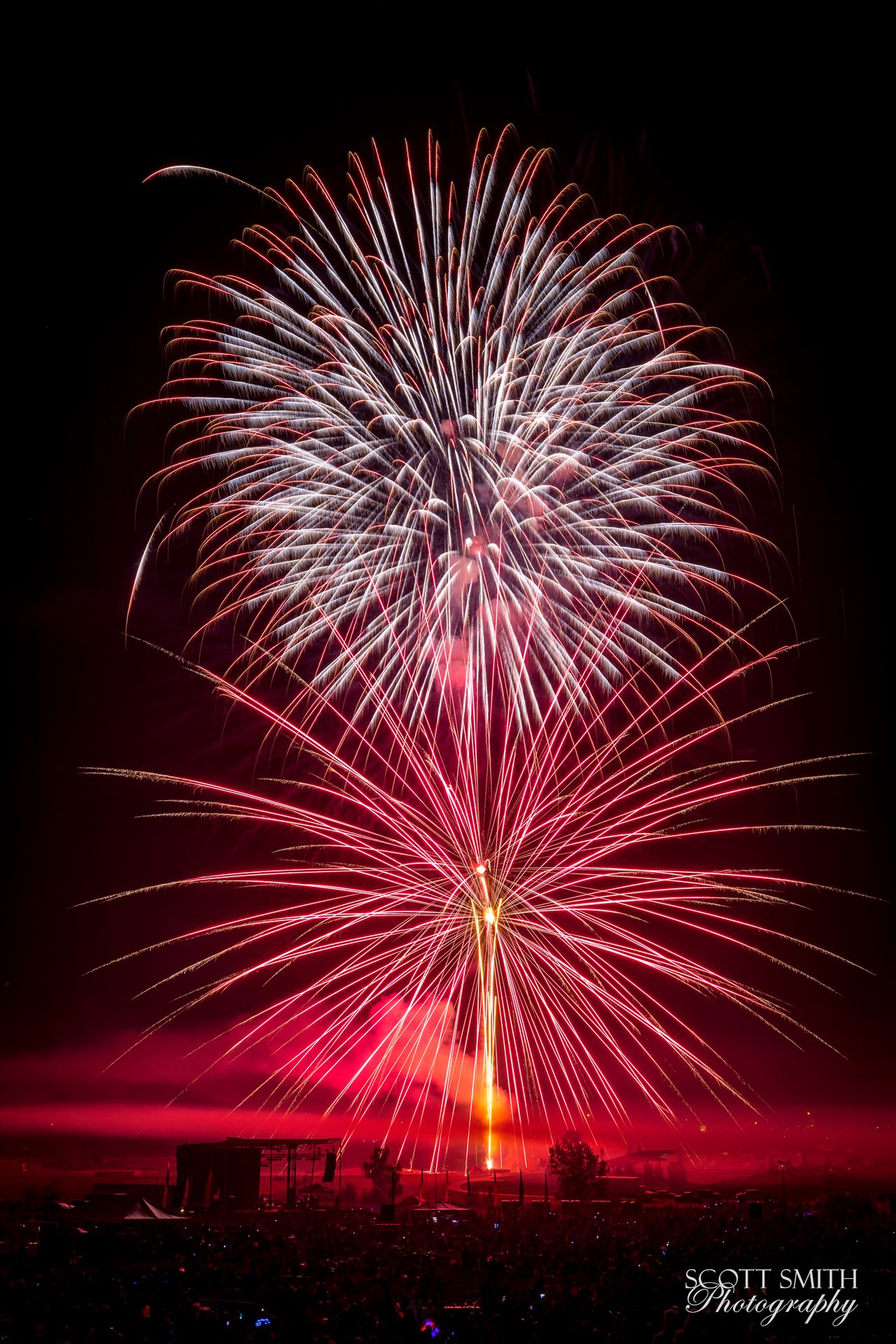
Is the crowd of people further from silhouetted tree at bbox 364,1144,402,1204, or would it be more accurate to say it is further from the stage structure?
silhouetted tree at bbox 364,1144,402,1204

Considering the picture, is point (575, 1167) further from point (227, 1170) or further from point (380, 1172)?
point (227, 1170)

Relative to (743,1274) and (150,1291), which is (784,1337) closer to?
(743,1274)

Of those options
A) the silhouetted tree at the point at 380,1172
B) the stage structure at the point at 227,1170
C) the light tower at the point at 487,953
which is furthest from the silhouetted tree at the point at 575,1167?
the light tower at the point at 487,953

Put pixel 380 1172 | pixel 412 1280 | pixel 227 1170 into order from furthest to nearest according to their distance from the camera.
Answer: pixel 380 1172, pixel 227 1170, pixel 412 1280

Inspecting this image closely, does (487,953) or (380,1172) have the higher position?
(487,953)

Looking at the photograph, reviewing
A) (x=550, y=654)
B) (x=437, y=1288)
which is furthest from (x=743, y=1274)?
(x=550, y=654)

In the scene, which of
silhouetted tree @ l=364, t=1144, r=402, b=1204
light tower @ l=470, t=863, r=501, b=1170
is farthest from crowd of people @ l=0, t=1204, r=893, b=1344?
silhouetted tree @ l=364, t=1144, r=402, b=1204

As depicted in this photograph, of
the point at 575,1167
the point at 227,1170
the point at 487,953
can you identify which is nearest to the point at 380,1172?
the point at 575,1167

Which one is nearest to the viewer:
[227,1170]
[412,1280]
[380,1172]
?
[412,1280]
